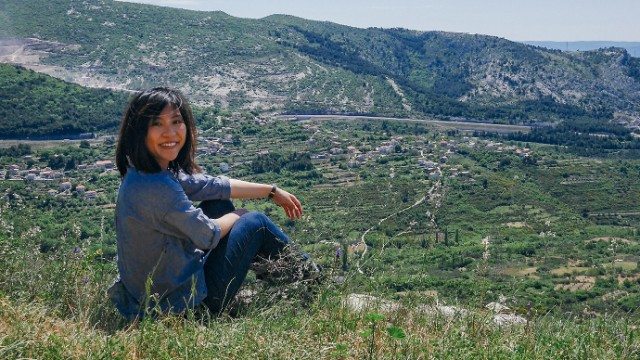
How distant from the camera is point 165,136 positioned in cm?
332

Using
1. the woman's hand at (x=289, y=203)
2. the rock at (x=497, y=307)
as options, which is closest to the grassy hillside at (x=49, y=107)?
the woman's hand at (x=289, y=203)

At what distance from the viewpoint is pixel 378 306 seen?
3.48 meters

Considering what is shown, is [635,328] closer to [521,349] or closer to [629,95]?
[521,349]

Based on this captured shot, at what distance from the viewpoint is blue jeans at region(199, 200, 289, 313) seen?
342 centimetres

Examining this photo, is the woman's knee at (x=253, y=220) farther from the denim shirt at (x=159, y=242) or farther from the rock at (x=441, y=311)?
the rock at (x=441, y=311)

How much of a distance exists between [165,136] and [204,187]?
20.1 inches

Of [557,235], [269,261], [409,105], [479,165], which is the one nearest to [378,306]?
[269,261]

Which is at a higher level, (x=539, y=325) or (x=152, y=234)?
(x=152, y=234)

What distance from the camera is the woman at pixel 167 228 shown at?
10.3 feet

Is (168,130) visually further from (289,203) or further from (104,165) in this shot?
(104,165)

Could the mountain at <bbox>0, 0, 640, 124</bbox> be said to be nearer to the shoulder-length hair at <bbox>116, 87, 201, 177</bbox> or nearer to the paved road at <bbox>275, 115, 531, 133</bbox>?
the paved road at <bbox>275, 115, 531, 133</bbox>

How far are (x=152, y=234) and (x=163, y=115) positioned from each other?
63 centimetres

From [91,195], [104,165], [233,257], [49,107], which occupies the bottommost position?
[91,195]

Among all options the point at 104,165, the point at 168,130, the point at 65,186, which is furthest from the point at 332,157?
the point at 168,130
